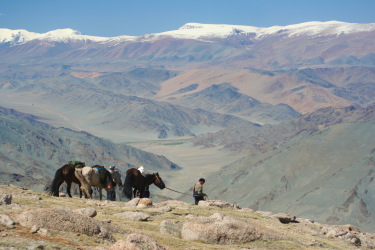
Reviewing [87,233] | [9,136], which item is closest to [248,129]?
[9,136]

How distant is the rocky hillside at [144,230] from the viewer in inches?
444

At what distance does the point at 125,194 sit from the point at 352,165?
198 ft

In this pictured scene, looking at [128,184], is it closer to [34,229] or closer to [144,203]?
[144,203]

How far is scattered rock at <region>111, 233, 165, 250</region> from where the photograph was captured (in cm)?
1048

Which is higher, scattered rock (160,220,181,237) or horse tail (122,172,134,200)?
horse tail (122,172,134,200)

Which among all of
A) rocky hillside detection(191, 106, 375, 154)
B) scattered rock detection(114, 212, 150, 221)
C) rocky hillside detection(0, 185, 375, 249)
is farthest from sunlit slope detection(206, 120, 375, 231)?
rocky hillside detection(191, 106, 375, 154)

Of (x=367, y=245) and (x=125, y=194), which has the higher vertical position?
(x=125, y=194)

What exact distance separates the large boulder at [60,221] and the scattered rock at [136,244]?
132 centimetres

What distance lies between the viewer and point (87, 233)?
12.1m

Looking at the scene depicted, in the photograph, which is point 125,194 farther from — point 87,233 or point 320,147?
point 320,147

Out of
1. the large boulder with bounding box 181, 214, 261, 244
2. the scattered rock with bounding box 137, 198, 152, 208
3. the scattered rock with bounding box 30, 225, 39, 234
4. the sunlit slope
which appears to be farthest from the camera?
the sunlit slope

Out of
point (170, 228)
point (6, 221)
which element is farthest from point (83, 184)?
point (6, 221)

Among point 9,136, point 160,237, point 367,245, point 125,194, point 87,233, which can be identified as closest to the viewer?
point 87,233

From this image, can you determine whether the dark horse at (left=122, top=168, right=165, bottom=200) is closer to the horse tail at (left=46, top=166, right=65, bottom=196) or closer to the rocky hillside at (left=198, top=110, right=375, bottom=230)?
the horse tail at (left=46, top=166, right=65, bottom=196)
